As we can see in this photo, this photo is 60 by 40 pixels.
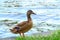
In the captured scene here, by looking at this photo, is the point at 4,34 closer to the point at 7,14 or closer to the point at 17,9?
the point at 7,14

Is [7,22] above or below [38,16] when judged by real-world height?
above

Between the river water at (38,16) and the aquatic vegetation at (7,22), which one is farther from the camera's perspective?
the aquatic vegetation at (7,22)

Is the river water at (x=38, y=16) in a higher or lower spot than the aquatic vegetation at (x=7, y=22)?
lower

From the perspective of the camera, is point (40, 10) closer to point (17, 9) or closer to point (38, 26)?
point (17, 9)

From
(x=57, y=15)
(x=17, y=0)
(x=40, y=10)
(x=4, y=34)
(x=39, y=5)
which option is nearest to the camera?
(x=4, y=34)

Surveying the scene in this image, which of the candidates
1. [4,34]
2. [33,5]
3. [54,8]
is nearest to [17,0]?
[33,5]

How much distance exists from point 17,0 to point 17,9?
485cm

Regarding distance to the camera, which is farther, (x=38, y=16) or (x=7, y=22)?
(x=38, y=16)

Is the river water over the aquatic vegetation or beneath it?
beneath

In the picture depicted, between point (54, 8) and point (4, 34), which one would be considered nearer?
point (4, 34)

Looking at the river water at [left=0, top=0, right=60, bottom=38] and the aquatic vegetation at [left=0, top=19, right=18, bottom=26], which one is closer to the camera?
the river water at [left=0, top=0, right=60, bottom=38]

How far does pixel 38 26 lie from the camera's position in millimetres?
13984

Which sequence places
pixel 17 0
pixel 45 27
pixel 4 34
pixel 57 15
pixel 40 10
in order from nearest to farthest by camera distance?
1. pixel 4 34
2. pixel 45 27
3. pixel 57 15
4. pixel 40 10
5. pixel 17 0

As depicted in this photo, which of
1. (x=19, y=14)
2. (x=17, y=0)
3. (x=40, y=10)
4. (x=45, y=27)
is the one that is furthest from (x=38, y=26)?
(x=17, y=0)
